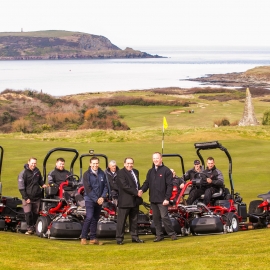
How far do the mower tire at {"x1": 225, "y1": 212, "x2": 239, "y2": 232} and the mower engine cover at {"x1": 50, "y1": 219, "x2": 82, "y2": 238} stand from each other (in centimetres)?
346

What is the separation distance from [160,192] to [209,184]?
234 cm

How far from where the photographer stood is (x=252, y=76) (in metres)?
193

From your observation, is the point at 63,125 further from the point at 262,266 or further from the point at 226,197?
the point at 262,266

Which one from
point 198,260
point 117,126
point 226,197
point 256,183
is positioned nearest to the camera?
point 198,260

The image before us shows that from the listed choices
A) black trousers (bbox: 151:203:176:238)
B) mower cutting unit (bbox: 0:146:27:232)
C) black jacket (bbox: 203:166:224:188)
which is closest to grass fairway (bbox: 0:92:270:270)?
black trousers (bbox: 151:203:176:238)

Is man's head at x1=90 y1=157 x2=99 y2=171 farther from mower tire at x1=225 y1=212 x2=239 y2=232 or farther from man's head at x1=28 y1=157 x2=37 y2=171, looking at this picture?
mower tire at x1=225 y1=212 x2=239 y2=232

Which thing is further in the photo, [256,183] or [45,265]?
[256,183]

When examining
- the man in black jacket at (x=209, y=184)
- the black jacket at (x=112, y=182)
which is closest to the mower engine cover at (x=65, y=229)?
the black jacket at (x=112, y=182)

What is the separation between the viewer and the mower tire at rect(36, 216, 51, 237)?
51.8 ft

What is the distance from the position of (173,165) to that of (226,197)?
39.6ft

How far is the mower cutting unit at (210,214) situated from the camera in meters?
15.7

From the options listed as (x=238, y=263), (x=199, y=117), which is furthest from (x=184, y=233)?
(x=199, y=117)

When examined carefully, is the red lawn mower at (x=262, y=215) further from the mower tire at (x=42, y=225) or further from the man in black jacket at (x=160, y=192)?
the mower tire at (x=42, y=225)

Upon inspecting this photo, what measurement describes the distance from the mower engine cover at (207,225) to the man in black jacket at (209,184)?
3.90 feet
